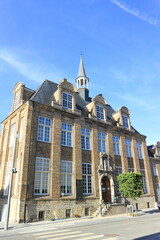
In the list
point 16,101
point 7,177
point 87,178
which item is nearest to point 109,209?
point 87,178

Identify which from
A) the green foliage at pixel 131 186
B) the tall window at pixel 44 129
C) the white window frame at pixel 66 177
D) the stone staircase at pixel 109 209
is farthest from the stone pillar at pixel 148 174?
the tall window at pixel 44 129

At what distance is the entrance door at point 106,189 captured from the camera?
66.8 feet

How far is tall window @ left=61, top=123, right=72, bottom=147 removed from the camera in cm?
1920

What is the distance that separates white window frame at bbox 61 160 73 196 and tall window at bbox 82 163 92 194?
1.71 m

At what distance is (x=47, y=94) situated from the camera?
21062mm

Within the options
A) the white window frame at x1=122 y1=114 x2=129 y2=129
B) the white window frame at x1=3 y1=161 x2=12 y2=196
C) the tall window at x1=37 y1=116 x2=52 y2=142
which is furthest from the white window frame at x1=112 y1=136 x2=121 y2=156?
the white window frame at x1=3 y1=161 x2=12 y2=196

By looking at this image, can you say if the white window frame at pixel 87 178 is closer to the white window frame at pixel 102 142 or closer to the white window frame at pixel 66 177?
the white window frame at pixel 66 177

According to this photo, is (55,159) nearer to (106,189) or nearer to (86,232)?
(106,189)

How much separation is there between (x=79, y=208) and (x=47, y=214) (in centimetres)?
346

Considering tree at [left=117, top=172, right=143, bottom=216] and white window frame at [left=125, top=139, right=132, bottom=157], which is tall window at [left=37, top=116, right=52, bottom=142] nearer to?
tree at [left=117, top=172, right=143, bottom=216]

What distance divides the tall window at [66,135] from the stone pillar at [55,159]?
2.34 ft

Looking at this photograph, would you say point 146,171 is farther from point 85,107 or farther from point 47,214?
point 47,214

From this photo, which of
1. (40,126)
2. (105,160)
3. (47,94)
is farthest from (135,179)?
(47,94)

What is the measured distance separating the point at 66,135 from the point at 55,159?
3.15 metres
